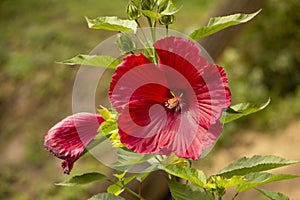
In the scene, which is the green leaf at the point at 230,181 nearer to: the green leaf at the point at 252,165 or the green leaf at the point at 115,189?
the green leaf at the point at 252,165

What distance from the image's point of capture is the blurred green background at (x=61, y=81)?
302cm

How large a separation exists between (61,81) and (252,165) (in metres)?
2.84

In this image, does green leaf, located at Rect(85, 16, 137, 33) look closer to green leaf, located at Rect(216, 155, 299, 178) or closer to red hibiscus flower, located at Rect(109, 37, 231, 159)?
red hibiscus flower, located at Rect(109, 37, 231, 159)

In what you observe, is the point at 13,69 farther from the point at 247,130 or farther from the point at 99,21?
the point at 99,21

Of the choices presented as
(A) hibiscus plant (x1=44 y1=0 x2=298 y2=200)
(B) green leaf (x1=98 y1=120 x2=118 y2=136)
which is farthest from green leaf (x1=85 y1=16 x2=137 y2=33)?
(B) green leaf (x1=98 y1=120 x2=118 y2=136)

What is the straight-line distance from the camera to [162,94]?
29.0 inches

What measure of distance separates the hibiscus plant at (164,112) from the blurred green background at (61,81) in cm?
196

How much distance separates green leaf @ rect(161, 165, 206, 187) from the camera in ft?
2.41

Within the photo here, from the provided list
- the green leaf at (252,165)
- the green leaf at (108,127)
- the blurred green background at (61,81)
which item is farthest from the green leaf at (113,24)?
the blurred green background at (61,81)

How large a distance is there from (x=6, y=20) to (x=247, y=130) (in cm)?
195

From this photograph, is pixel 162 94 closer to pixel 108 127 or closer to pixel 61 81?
pixel 108 127

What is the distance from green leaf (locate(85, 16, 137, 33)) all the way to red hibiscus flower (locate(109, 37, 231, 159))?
0.07 meters

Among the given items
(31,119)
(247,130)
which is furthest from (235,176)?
(31,119)

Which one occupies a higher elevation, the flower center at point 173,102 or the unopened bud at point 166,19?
the unopened bud at point 166,19
